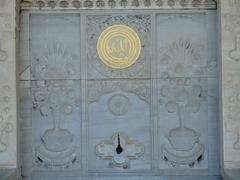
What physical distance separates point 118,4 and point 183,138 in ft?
6.02

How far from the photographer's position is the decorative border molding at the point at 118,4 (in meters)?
6.13

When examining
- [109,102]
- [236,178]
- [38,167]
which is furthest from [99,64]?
[236,178]

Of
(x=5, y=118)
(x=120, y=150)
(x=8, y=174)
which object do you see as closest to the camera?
(x=8, y=174)

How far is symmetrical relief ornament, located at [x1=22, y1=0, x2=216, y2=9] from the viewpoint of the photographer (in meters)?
6.13

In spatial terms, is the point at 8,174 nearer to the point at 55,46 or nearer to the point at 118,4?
the point at 55,46

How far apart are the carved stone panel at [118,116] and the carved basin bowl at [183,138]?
0.28 m

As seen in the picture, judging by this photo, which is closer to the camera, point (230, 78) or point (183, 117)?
point (230, 78)

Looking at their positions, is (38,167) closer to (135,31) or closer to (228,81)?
(135,31)

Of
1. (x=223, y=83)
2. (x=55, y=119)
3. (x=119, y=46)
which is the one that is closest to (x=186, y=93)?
(x=223, y=83)

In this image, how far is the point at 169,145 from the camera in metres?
6.04

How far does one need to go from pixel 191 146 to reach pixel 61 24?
2198mm

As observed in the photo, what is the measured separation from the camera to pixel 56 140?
606cm

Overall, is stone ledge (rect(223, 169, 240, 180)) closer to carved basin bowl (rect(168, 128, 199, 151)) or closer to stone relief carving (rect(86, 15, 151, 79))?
carved basin bowl (rect(168, 128, 199, 151))

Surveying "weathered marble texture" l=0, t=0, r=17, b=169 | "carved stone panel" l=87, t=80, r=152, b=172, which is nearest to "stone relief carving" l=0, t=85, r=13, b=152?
"weathered marble texture" l=0, t=0, r=17, b=169
